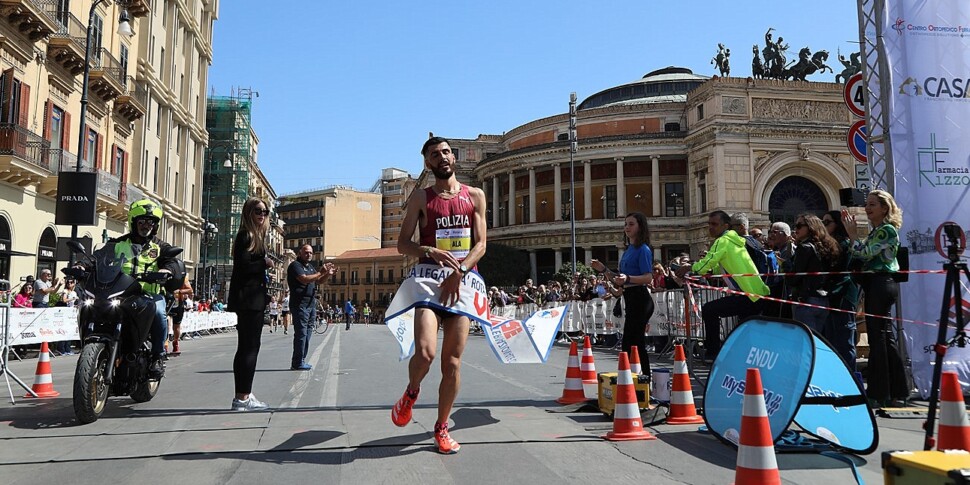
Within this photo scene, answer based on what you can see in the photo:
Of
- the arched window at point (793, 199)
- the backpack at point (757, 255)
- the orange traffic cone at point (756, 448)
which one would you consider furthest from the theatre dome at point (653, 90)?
the orange traffic cone at point (756, 448)

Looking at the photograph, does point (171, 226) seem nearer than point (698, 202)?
Yes

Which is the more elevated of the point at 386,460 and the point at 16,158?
the point at 16,158

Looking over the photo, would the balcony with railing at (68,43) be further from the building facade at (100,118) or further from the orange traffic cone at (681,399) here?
the orange traffic cone at (681,399)

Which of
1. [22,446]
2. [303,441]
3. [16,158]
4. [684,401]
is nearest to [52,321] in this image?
[16,158]

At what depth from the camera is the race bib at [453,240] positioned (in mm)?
4691

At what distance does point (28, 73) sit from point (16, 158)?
329cm

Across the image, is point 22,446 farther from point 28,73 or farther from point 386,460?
point 28,73

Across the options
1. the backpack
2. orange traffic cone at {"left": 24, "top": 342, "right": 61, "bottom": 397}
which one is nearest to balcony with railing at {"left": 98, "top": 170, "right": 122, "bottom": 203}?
orange traffic cone at {"left": 24, "top": 342, "right": 61, "bottom": 397}

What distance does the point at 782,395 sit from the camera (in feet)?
13.3

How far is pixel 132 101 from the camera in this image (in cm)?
3081

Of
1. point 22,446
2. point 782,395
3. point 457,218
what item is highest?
point 457,218

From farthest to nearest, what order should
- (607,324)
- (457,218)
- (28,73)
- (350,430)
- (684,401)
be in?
(28,73), (607,324), (684,401), (350,430), (457,218)

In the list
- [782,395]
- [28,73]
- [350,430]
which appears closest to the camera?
[782,395]

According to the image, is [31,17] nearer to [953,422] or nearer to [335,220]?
[953,422]
